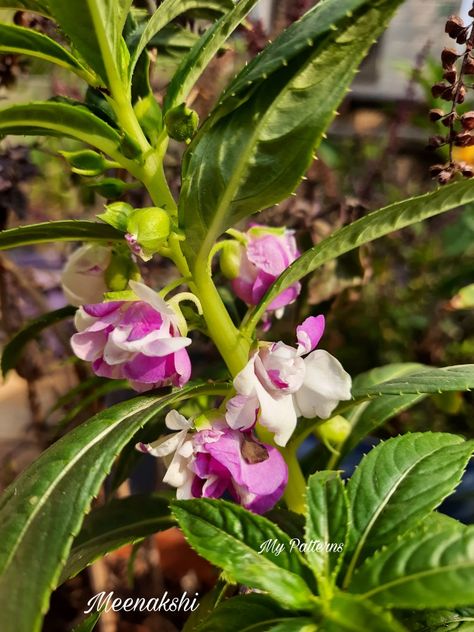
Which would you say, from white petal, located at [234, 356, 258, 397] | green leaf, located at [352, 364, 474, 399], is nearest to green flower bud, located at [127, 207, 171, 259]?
white petal, located at [234, 356, 258, 397]

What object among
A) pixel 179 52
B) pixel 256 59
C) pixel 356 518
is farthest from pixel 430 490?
pixel 179 52

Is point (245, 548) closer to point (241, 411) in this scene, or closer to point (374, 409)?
point (241, 411)

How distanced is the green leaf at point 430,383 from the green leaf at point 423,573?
0.47ft

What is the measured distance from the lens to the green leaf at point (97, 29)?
16.1 inches

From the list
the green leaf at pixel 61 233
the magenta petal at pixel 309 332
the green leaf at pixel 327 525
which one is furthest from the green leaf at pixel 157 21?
→ the green leaf at pixel 327 525

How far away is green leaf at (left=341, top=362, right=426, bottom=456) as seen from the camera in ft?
2.13

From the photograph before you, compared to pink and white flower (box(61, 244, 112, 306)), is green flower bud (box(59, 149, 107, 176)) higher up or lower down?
higher up

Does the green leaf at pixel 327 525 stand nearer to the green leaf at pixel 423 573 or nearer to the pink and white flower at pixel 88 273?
the green leaf at pixel 423 573

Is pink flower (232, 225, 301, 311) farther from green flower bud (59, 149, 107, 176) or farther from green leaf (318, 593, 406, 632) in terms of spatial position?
green leaf (318, 593, 406, 632)

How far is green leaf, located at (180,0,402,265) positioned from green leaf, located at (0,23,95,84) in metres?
0.13

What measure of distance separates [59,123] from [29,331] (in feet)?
0.87

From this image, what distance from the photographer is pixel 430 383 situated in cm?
51

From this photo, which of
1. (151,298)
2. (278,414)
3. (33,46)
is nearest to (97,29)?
(33,46)

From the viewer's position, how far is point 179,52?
72cm
